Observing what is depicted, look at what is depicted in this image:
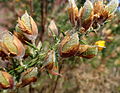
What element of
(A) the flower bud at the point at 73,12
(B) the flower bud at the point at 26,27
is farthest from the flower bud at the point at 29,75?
(A) the flower bud at the point at 73,12

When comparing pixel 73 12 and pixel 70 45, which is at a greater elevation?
pixel 73 12

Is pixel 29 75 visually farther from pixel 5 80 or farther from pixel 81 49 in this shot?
pixel 81 49

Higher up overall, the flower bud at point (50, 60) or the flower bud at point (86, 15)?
the flower bud at point (86, 15)

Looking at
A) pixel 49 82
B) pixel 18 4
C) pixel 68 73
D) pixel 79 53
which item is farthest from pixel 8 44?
pixel 18 4

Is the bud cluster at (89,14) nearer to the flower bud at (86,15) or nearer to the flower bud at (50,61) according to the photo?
the flower bud at (86,15)

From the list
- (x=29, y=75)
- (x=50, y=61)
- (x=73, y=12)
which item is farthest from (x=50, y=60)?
(x=73, y=12)

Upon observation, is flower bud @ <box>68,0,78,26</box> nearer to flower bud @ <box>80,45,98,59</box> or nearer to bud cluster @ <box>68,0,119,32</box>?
bud cluster @ <box>68,0,119,32</box>
